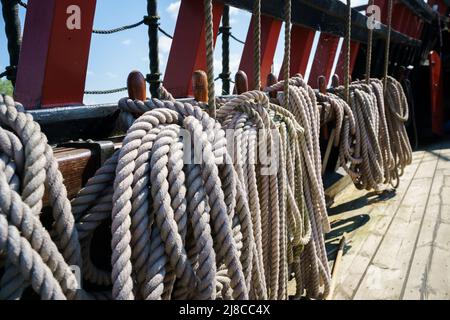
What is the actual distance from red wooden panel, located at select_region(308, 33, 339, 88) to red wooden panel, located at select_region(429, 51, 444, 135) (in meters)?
1.95

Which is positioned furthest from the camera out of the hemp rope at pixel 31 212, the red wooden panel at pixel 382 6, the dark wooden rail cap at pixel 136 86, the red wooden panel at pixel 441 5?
the red wooden panel at pixel 441 5

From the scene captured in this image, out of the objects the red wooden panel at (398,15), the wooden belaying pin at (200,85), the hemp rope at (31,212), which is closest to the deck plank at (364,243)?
the wooden belaying pin at (200,85)

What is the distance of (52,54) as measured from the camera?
1.43 meters

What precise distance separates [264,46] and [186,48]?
959 mm

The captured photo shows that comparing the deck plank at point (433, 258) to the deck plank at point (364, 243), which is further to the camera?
the deck plank at point (364, 243)

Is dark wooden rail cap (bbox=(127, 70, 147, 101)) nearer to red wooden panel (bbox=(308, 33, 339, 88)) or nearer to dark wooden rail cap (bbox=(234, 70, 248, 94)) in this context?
dark wooden rail cap (bbox=(234, 70, 248, 94))

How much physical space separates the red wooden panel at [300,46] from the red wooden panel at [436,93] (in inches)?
103

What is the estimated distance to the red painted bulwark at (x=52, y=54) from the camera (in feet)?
4.65

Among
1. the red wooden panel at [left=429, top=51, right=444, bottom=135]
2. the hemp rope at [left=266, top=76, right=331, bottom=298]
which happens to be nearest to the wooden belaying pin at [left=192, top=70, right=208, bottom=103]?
the hemp rope at [left=266, top=76, right=331, bottom=298]

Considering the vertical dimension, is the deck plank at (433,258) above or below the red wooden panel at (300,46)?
below

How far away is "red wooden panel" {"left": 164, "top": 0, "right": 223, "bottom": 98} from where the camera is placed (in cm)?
217

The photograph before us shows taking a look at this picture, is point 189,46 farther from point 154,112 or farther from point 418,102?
point 418,102

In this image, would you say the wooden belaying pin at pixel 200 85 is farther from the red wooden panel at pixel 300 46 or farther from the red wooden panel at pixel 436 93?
the red wooden panel at pixel 436 93
